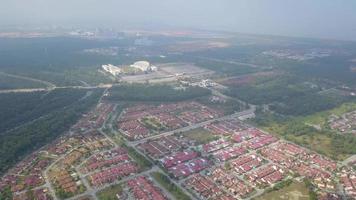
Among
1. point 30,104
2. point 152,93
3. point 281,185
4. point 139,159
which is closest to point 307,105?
point 152,93

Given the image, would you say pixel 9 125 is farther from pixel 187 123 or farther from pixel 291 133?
pixel 291 133

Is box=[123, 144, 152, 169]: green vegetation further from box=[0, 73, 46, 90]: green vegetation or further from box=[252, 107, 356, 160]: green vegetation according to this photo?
box=[0, 73, 46, 90]: green vegetation

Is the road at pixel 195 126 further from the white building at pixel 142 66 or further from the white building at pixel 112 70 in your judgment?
the white building at pixel 112 70

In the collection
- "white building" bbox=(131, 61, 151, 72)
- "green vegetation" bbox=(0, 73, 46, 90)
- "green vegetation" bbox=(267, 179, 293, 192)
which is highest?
"white building" bbox=(131, 61, 151, 72)

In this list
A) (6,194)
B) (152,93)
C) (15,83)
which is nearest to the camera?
(6,194)

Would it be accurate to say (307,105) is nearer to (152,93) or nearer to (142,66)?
(152,93)

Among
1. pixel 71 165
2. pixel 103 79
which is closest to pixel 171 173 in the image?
pixel 71 165

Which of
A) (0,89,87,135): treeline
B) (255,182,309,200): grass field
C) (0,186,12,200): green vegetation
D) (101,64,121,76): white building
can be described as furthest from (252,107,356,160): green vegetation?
(101,64,121,76): white building
